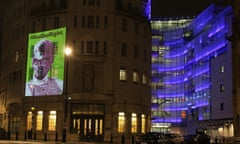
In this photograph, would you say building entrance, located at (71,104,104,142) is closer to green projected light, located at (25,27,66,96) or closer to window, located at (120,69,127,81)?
green projected light, located at (25,27,66,96)

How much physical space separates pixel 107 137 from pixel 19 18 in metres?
30.6

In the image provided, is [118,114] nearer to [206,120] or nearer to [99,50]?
[99,50]

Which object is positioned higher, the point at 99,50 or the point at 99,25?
the point at 99,25

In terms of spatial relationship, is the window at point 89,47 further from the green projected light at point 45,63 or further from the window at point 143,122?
the window at point 143,122

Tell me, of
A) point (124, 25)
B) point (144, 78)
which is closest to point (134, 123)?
point (144, 78)

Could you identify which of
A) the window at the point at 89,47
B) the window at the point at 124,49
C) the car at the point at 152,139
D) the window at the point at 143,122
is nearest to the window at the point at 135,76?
the window at the point at 124,49

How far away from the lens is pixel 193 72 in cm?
12194

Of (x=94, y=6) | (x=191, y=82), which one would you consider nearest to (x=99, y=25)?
(x=94, y=6)

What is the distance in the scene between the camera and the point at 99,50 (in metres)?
68.4

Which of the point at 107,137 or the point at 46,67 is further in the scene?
the point at 46,67

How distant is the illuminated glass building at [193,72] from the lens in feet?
304

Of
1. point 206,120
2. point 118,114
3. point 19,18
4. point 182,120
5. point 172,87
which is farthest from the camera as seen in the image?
point 172,87

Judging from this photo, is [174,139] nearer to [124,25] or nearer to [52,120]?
[52,120]

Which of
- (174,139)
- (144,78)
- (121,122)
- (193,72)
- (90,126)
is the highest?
(193,72)
